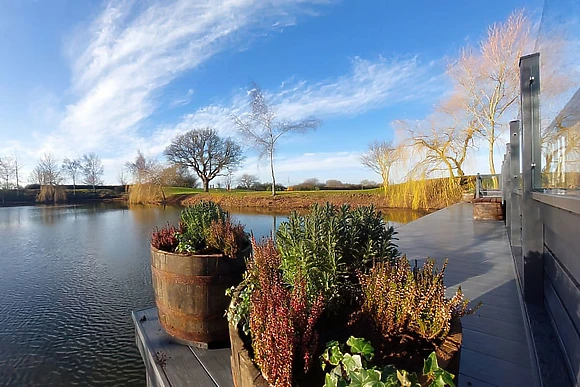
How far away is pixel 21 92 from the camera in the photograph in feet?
27.1

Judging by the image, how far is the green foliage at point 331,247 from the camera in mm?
1440

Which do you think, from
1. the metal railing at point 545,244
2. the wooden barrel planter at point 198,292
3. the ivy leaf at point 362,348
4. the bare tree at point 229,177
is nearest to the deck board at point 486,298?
the metal railing at point 545,244

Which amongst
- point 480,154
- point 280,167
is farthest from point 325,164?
point 480,154

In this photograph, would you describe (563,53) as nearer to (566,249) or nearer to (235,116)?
(566,249)

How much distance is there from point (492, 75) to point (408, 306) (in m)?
15.3

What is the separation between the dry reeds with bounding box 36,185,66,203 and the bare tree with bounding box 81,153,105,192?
27.7ft

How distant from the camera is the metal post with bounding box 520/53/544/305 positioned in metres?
2.04

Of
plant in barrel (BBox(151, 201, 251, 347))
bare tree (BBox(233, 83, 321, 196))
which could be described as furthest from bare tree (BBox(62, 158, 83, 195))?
plant in barrel (BBox(151, 201, 251, 347))

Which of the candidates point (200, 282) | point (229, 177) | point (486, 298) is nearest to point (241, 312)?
point (200, 282)

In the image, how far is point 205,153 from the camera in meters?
30.3

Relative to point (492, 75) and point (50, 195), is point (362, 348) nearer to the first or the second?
point (492, 75)

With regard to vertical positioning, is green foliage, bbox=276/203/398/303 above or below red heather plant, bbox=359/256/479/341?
above

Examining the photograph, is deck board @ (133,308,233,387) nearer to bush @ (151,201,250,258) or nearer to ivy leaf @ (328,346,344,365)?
bush @ (151,201,250,258)

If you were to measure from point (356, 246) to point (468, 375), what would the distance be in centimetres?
86
